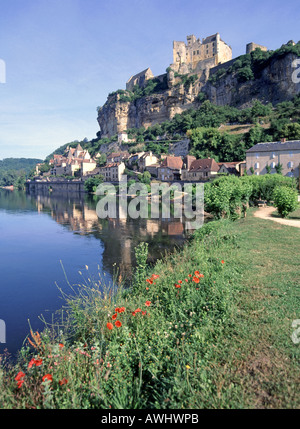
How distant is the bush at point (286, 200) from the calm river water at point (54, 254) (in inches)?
246

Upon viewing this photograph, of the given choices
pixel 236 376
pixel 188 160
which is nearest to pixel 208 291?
pixel 236 376

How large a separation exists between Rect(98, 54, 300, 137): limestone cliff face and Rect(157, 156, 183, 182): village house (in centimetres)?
2365

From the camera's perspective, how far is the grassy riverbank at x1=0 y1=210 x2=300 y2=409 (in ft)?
11.1

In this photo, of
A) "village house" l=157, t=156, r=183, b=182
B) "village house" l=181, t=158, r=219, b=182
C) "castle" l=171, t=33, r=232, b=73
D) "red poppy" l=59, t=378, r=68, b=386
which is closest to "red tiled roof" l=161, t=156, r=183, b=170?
"village house" l=157, t=156, r=183, b=182

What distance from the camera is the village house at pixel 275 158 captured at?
1291 inches

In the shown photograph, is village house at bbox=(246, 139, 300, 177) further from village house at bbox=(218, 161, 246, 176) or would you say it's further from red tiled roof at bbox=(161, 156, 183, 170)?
red tiled roof at bbox=(161, 156, 183, 170)

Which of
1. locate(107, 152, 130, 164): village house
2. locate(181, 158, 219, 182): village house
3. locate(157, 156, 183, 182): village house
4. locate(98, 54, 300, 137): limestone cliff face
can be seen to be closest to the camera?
locate(181, 158, 219, 182): village house

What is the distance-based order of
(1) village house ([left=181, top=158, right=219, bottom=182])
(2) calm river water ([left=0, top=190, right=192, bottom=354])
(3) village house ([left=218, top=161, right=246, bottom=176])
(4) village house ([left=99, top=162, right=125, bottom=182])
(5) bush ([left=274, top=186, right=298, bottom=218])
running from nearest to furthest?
(2) calm river water ([left=0, top=190, right=192, bottom=354]) < (5) bush ([left=274, top=186, right=298, bottom=218]) < (3) village house ([left=218, top=161, right=246, bottom=176]) < (1) village house ([left=181, top=158, right=219, bottom=182]) < (4) village house ([left=99, top=162, right=125, bottom=182])

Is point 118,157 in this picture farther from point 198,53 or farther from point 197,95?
point 198,53

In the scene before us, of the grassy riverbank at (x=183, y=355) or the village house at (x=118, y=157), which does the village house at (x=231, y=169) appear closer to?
the village house at (x=118, y=157)

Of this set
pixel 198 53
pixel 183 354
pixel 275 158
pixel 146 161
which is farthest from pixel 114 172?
pixel 183 354

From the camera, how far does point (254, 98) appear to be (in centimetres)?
5666

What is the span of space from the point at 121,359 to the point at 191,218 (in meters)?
21.2

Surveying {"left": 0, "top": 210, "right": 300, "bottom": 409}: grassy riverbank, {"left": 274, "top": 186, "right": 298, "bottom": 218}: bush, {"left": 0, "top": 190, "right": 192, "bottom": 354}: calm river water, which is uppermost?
{"left": 274, "top": 186, "right": 298, "bottom": 218}: bush
